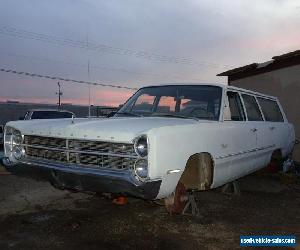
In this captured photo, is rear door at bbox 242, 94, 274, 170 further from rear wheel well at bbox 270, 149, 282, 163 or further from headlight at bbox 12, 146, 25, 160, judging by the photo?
headlight at bbox 12, 146, 25, 160

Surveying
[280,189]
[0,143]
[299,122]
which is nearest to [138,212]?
[280,189]

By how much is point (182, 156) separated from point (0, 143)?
15211 millimetres

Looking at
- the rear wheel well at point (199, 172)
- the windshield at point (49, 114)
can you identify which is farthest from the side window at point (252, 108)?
the windshield at point (49, 114)

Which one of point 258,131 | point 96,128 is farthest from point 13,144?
point 258,131

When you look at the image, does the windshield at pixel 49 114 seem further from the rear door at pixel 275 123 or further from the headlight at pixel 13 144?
the headlight at pixel 13 144

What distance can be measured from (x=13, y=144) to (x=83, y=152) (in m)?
1.28

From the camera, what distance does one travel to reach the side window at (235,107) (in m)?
5.79

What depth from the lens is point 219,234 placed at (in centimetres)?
468

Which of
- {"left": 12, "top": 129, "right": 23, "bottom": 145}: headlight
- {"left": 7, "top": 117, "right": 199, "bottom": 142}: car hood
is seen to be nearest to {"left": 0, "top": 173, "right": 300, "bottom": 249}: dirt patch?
{"left": 12, "top": 129, "right": 23, "bottom": 145}: headlight

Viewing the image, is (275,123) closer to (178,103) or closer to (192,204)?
(178,103)

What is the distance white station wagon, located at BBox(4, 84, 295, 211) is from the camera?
13.0ft

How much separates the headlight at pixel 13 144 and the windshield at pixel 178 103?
4.63 ft

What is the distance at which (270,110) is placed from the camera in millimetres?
7523

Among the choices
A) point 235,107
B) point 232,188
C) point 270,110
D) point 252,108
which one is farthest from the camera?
point 270,110
